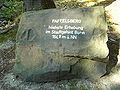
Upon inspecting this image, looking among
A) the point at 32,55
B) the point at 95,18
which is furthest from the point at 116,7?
the point at 32,55

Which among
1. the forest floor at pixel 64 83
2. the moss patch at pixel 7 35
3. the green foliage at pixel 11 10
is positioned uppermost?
the moss patch at pixel 7 35

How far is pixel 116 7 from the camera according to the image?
6430mm

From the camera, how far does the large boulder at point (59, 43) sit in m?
3.54

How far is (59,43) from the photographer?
3.64m

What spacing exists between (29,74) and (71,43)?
906 millimetres

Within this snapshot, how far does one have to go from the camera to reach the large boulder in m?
3.54

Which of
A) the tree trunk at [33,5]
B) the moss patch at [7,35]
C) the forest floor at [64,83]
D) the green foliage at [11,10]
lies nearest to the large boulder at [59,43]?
the forest floor at [64,83]

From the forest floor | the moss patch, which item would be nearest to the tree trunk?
the moss patch

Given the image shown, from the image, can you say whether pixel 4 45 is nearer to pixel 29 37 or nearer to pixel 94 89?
pixel 29 37

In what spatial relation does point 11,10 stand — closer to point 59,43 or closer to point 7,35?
point 7,35

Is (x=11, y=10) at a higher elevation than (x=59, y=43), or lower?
lower

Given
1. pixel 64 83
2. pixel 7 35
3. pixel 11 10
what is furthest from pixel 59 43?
pixel 11 10

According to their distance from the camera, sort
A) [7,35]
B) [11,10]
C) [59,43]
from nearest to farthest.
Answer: [59,43]
[7,35]
[11,10]

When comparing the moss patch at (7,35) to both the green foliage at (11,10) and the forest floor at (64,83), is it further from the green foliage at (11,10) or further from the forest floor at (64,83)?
the green foliage at (11,10)
